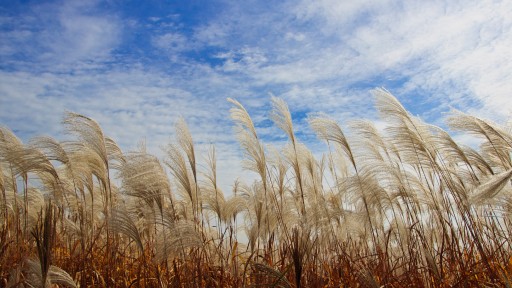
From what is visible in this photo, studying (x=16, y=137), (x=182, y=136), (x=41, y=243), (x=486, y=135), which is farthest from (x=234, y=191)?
(x=41, y=243)

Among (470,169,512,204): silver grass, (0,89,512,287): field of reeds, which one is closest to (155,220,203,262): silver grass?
(0,89,512,287): field of reeds

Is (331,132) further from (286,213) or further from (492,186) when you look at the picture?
(492,186)

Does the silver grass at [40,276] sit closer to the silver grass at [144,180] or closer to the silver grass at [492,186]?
the silver grass at [144,180]

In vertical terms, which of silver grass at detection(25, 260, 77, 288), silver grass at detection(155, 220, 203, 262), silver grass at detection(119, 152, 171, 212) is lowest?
silver grass at detection(25, 260, 77, 288)

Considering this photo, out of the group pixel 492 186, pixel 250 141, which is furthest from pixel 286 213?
pixel 492 186

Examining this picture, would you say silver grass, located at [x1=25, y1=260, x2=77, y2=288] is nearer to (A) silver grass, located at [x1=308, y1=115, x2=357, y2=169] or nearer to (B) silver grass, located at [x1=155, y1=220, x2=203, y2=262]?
(B) silver grass, located at [x1=155, y1=220, x2=203, y2=262]

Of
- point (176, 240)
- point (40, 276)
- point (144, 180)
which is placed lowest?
point (40, 276)

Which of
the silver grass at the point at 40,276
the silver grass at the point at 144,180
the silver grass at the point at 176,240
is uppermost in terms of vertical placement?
the silver grass at the point at 144,180

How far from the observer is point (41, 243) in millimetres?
2547

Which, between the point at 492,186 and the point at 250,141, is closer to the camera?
the point at 492,186

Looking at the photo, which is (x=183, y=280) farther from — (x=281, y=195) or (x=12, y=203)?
(x=12, y=203)

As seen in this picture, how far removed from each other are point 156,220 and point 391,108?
8.16ft

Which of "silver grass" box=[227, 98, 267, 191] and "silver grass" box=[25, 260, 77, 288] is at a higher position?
"silver grass" box=[227, 98, 267, 191]

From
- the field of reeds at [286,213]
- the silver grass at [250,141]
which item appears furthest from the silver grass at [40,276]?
the silver grass at [250,141]
